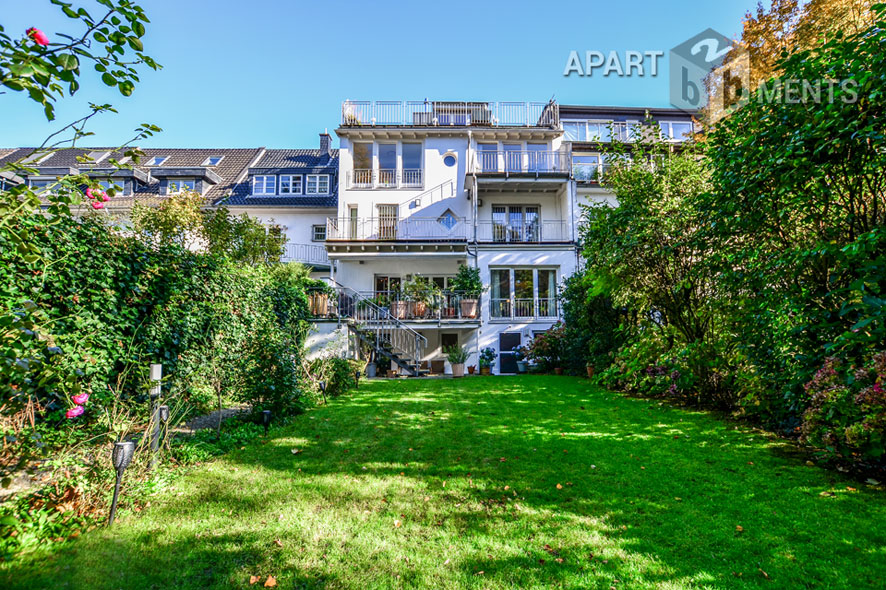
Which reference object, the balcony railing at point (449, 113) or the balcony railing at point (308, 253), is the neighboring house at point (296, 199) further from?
the balcony railing at point (449, 113)

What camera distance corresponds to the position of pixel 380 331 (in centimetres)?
1459

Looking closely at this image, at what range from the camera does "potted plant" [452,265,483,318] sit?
16.3 m

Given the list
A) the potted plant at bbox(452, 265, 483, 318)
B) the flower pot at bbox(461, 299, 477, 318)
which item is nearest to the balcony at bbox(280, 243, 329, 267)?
the potted plant at bbox(452, 265, 483, 318)

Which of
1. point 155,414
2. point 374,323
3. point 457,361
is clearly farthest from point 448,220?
point 155,414

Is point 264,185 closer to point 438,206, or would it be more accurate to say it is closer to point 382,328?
point 438,206

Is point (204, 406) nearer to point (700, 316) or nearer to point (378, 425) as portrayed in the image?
point (378, 425)

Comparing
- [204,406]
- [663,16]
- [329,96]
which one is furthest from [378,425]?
[329,96]

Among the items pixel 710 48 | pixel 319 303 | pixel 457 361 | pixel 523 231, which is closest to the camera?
pixel 319 303

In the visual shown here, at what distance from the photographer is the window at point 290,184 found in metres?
22.2

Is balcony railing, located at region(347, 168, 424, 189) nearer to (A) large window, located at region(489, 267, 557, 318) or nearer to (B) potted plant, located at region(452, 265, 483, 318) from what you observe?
(B) potted plant, located at region(452, 265, 483, 318)

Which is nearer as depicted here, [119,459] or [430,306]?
[119,459]

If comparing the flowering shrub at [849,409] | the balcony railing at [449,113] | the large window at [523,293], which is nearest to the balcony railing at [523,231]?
the large window at [523,293]

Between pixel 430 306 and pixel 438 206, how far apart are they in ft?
19.4

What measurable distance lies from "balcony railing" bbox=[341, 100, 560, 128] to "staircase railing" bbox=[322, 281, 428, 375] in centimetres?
945
